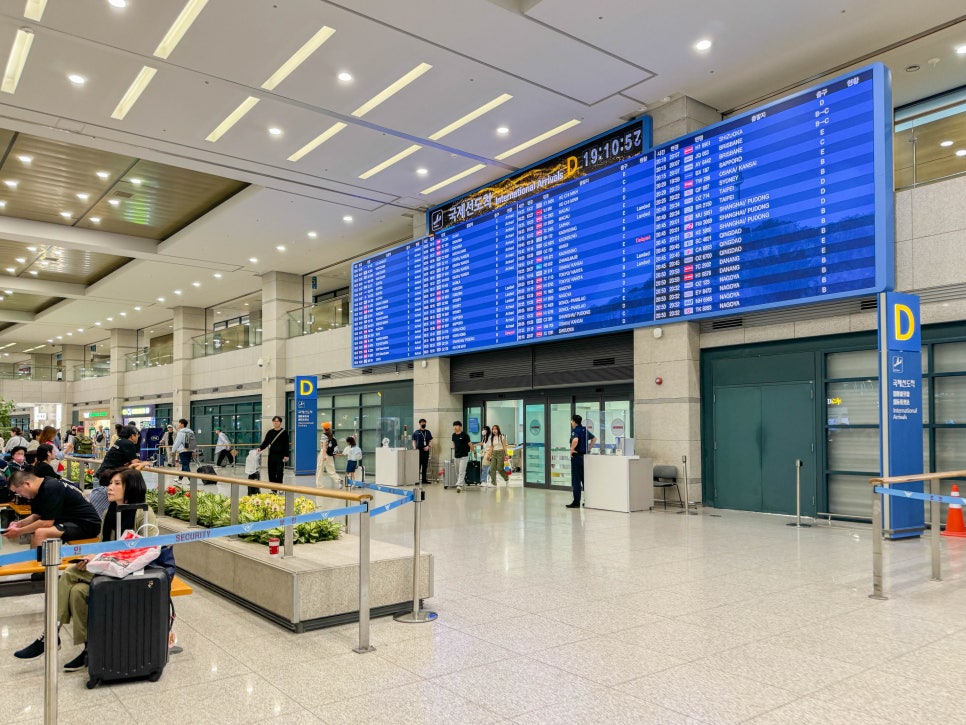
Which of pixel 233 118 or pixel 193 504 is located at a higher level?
pixel 233 118

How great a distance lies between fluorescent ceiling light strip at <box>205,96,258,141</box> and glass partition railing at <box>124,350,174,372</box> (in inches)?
840

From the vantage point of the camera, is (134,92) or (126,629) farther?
(134,92)

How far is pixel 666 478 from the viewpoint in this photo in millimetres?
12078

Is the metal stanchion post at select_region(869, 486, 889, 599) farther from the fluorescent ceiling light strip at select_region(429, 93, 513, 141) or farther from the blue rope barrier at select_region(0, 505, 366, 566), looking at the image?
the fluorescent ceiling light strip at select_region(429, 93, 513, 141)

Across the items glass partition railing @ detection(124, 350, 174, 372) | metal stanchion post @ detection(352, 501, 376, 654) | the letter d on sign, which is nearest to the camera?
metal stanchion post @ detection(352, 501, 376, 654)

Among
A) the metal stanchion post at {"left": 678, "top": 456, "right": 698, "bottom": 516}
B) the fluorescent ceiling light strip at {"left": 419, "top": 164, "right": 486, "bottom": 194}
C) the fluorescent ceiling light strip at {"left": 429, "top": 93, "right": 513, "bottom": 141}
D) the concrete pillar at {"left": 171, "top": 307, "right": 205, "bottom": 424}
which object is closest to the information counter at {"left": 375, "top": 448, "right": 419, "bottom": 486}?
the fluorescent ceiling light strip at {"left": 419, "top": 164, "right": 486, "bottom": 194}

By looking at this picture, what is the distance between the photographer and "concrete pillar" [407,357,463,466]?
17344 millimetres

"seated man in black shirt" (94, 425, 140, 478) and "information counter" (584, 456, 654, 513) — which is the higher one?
"seated man in black shirt" (94, 425, 140, 478)

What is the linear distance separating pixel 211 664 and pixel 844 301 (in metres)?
9.18

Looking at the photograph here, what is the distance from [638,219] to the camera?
12.2m

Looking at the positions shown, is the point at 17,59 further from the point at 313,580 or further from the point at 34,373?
the point at 34,373

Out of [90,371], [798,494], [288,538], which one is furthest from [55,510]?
[90,371]

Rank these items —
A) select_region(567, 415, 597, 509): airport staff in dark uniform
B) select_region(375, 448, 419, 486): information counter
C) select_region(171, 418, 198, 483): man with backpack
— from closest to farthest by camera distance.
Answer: select_region(567, 415, 597, 509): airport staff in dark uniform < select_region(375, 448, 419, 486): information counter < select_region(171, 418, 198, 483): man with backpack

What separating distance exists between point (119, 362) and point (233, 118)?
1151 inches
